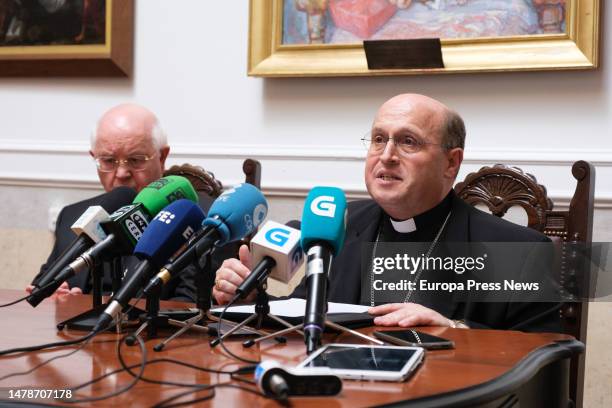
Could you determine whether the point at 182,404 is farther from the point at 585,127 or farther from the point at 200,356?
the point at 585,127

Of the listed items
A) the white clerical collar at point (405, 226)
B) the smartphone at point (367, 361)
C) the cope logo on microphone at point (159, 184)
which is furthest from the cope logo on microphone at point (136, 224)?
the white clerical collar at point (405, 226)

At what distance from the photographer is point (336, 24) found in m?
4.04

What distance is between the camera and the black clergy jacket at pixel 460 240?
9.00ft

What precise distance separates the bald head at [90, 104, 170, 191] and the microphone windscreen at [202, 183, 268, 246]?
1929 mm

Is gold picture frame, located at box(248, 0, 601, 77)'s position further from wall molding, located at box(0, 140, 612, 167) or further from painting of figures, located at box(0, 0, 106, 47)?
painting of figures, located at box(0, 0, 106, 47)

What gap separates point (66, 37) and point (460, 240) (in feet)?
8.70

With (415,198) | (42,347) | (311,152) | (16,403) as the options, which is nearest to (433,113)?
(415,198)

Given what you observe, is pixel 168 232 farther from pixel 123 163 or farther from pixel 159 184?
pixel 123 163

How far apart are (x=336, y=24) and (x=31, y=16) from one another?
1806mm

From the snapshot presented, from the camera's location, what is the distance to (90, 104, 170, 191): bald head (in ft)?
12.2

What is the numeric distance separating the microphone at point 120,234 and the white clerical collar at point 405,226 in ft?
4.34

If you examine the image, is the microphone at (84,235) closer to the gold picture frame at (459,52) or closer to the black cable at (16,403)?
the black cable at (16,403)

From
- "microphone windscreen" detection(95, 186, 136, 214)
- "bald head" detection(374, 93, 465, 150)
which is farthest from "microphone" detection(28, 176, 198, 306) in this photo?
"bald head" detection(374, 93, 465, 150)

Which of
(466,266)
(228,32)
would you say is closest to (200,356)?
(466,266)
